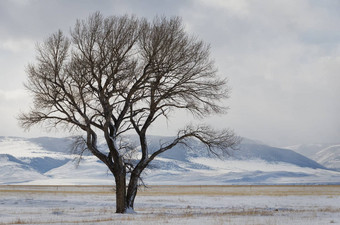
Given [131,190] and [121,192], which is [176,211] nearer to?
[131,190]

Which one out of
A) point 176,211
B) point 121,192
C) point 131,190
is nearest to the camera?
point 121,192

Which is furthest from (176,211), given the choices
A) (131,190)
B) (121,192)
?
(121,192)

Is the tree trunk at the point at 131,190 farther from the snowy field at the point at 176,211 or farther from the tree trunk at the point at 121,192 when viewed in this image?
the snowy field at the point at 176,211

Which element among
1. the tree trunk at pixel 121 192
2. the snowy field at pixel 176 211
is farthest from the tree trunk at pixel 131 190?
the snowy field at pixel 176 211

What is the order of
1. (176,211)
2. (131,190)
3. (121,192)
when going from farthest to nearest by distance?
(176,211) < (131,190) < (121,192)

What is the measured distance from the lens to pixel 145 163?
30.2 metres

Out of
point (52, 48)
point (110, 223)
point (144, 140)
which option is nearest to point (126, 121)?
point (144, 140)

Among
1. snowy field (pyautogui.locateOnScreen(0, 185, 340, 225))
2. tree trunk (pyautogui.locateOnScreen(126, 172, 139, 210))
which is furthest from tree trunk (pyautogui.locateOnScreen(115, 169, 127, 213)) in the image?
snowy field (pyautogui.locateOnScreen(0, 185, 340, 225))

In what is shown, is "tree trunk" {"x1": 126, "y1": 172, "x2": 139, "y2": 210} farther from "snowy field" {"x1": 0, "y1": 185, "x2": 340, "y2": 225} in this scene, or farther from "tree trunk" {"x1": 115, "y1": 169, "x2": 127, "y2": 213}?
"snowy field" {"x1": 0, "y1": 185, "x2": 340, "y2": 225}

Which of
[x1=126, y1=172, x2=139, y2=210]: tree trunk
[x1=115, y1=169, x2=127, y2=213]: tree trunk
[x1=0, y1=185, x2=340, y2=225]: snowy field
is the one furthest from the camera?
[x1=126, y1=172, x2=139, y2=210]: tree trunk

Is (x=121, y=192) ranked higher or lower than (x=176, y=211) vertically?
higher

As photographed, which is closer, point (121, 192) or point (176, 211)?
point (121, 192)

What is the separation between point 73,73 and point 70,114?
2.91 meters

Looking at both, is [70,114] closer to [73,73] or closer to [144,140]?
[73,73]
